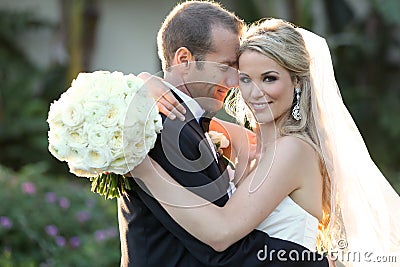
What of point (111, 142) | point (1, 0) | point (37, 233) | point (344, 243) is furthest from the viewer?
point (1, 0)

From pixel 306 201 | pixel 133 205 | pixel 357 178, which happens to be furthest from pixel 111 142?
pixel 357 178

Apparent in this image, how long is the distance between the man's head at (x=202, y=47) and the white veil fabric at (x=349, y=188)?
0.37 meters

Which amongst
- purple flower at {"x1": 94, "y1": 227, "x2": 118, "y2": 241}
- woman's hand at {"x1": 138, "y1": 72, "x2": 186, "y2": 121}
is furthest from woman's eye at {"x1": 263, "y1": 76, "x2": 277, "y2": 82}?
purple flower at {"x1": 94, "y1": 227, "x2": 118, "y2": 241}

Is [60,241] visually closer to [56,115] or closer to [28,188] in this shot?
[28,188]

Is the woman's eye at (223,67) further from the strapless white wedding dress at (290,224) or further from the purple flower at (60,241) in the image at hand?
the purple flower at (60,241)

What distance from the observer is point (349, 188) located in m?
Answer: 3.68

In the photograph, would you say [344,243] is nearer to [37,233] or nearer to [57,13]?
[37,233]

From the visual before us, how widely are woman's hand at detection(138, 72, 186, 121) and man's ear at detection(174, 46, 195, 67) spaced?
0.42 feet

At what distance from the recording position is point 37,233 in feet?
21.3

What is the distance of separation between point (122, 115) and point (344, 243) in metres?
1.30

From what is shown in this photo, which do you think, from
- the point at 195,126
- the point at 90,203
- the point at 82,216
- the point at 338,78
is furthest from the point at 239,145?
the point at 338,78

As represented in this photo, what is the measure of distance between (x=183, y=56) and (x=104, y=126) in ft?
1.79

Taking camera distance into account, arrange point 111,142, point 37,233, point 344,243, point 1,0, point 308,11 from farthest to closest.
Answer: point 1,0 < point 308,11 < point 37,233 < point 344,243 < point 111,142

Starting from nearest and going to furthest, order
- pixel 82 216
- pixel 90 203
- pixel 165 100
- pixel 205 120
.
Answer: pixel 165 100, pixel 205 120, pixel 82 216, pixel 90 203
